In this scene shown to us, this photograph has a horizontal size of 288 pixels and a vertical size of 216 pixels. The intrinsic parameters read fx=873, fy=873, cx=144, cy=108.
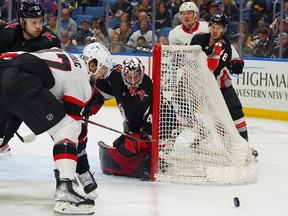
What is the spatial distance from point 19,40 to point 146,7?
4618 mm

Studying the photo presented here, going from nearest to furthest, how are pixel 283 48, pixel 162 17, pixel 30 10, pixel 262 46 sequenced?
pixel 30 10 < pixel 283 48 < pixel 262 46 < pixel 162 17

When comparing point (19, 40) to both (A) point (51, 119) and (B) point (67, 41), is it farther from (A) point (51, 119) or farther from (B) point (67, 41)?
(B) point (67, 41)

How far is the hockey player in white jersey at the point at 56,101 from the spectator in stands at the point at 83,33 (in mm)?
6162

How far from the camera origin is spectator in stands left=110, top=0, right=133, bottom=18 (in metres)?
10.1

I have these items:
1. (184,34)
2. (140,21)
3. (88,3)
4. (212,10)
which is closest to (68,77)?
(184,34)

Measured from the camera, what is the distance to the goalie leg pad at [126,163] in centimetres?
519

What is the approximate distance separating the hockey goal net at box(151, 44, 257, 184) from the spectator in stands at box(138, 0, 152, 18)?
4467 mm

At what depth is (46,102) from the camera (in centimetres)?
400

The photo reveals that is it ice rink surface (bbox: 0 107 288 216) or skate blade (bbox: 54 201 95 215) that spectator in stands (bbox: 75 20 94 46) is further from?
skate blade (bbox: 54 201 95 215)

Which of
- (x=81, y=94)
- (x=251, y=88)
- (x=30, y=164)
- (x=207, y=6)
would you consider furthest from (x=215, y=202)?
(x=207, y=6)

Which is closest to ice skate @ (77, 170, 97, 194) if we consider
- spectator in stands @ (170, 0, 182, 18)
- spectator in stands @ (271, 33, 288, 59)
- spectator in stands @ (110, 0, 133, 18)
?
spectator in stands @ (271, 33, 288, 59)

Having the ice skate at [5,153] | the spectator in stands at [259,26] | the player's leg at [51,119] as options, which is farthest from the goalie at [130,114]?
the spectator in stands at [259,26]

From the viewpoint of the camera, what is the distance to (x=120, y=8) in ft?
33.1

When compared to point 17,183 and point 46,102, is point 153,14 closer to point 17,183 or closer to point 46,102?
point 17,183
